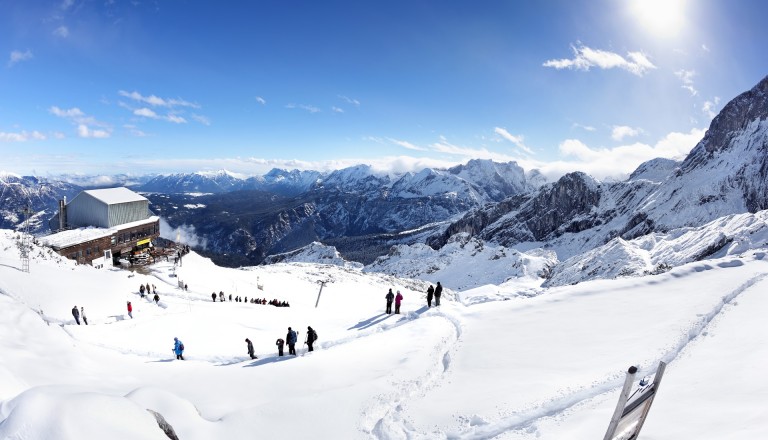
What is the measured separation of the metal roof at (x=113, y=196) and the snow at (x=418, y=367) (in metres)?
20.0

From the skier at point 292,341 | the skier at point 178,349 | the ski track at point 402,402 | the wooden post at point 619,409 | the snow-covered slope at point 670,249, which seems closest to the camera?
the wooden post at point 619,409

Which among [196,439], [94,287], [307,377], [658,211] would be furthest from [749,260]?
[658,211]

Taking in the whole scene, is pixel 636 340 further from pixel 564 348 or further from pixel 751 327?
pixel 751 327

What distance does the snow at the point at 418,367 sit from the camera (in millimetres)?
9117

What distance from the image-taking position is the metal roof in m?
48.1

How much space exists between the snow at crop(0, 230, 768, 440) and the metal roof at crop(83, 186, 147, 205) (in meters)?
20.0

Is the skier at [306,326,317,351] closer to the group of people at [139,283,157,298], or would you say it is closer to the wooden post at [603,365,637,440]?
the wooden post at [603,365,637,440]

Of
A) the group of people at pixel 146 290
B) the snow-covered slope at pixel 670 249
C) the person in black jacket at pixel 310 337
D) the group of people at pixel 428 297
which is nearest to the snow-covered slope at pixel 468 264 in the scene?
the snow-covered slope at pixel 670 249

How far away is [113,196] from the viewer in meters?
49.9

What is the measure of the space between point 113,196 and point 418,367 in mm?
50244

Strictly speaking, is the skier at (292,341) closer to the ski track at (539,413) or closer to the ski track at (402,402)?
the ski track at (402,402)

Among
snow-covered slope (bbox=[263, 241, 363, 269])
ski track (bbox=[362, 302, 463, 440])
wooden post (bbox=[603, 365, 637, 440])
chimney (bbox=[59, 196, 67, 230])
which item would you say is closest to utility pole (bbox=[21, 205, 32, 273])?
chimney (bbox=[59, 196, 67, 230])

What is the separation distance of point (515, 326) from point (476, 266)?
101 meters

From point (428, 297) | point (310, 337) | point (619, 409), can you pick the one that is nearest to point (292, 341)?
point (310, 337)
